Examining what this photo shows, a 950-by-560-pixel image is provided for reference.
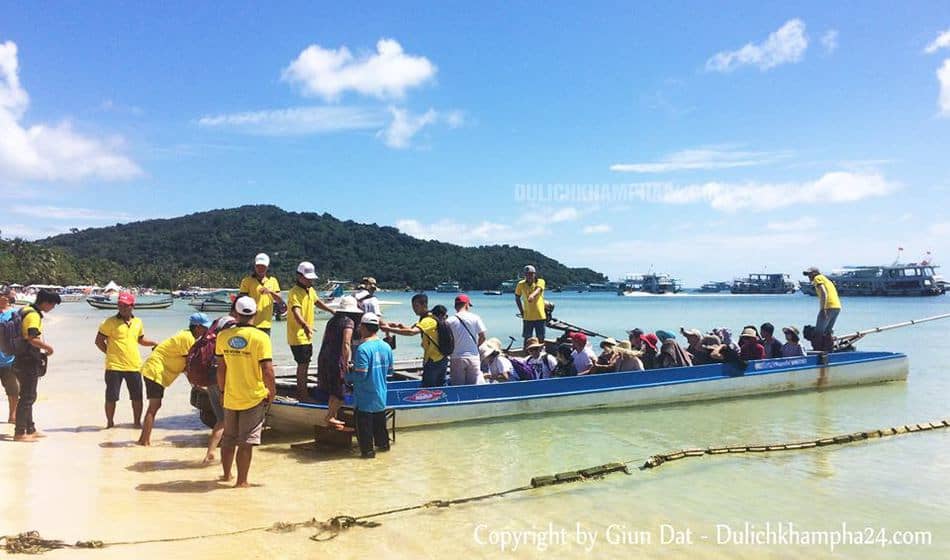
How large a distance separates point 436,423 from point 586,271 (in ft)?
624

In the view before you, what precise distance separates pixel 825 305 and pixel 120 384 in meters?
13.7

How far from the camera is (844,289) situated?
326 feet

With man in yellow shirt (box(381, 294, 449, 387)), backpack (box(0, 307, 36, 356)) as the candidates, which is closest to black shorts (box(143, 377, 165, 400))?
backpack (box(0, 307, 36, 356))

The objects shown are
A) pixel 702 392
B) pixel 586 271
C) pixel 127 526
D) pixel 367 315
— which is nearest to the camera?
pixel 127 526

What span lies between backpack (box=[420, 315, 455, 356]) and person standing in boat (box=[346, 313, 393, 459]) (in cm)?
121

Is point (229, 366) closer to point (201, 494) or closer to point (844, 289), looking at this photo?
point (201, 494)

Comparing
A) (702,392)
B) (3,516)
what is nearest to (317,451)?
(3,516)

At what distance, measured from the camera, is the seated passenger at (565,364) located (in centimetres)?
1145

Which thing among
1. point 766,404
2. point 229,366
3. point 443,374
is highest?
point 229,366

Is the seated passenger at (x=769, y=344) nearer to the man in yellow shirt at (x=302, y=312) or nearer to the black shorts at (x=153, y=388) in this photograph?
the man in yellow shirt at (x=302, y=312)

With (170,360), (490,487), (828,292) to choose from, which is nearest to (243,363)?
(170,360)

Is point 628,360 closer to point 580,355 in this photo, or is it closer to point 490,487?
point 580,355

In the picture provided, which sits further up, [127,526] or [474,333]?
[474,333]

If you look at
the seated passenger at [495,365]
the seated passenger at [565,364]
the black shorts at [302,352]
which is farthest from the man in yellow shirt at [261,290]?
the seated passenger at [565,364]
